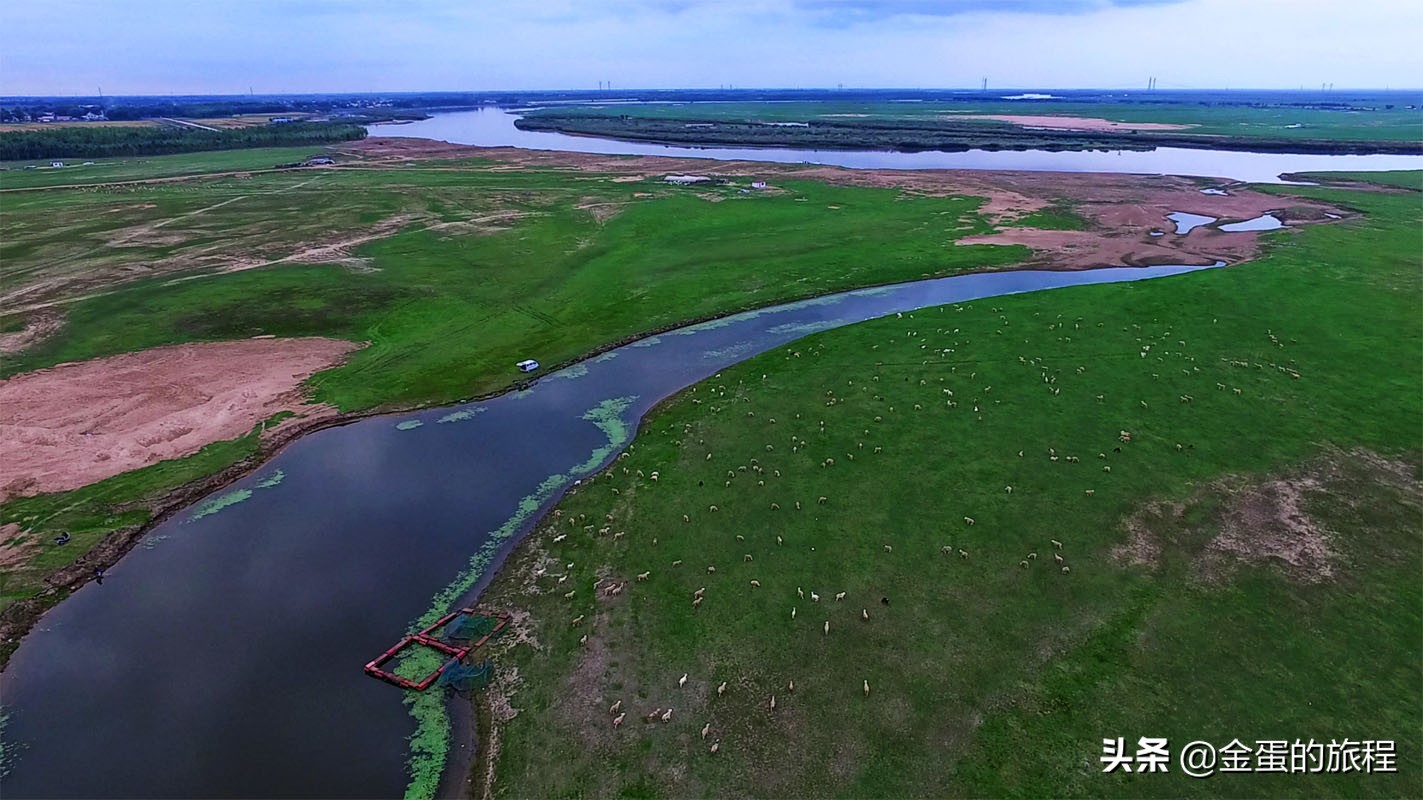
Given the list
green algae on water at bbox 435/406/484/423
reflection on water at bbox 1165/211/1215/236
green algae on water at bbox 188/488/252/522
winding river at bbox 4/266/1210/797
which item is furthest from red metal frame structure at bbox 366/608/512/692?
reflection on water at bbox 1165/211/1215/236

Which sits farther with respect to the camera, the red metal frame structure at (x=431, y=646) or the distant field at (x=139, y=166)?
the distant field at (x=139, y=166)

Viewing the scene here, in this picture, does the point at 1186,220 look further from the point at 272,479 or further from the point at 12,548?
the point at 12,548

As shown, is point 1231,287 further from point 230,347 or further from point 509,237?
point 230,347

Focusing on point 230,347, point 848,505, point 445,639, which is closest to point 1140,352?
point 848,505

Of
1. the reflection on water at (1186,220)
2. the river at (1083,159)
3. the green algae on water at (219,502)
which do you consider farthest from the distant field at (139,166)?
the reflection on water at (1186,220)

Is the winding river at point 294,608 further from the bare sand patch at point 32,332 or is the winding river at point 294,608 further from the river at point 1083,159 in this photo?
the river at point 1083,159

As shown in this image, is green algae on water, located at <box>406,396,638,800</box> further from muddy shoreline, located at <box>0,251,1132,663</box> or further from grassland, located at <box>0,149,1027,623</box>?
grassland, located at <box>0,149,1027,623</box>

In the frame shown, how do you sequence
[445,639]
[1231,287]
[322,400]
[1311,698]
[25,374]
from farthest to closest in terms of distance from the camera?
[1231,287]
[25,374]
[322,400]
[445,639]
[1311,698]
